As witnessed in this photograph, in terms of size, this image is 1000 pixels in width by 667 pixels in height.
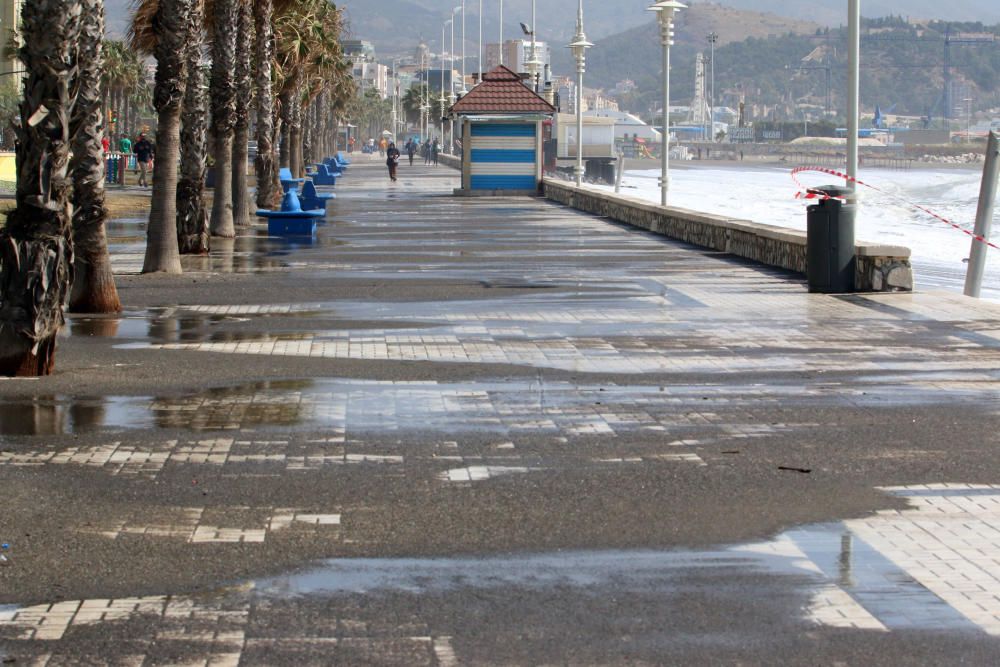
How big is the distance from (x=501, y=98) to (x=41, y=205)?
39.4 metres

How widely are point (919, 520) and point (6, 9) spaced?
88287 millimetres

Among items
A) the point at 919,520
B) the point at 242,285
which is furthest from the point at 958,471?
the point at 242,285

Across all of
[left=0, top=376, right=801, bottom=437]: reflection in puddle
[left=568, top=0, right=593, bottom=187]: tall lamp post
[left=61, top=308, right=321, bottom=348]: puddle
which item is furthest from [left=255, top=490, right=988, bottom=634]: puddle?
[left=568, top=0, right=593, bottom=187]: tall lamp post

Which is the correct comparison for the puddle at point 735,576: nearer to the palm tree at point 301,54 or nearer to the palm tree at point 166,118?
the palm tree at point 166,118

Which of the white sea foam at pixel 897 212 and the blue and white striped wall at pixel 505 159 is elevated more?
the blue and white striped wall at pixel 505 159

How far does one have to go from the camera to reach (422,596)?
5.77 meters

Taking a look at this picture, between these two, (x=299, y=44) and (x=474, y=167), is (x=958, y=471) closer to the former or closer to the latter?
(x=299, y=44)


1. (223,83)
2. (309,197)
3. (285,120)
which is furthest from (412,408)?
(285,120)

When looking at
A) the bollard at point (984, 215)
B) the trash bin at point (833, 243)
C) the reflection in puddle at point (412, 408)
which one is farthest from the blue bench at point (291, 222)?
the reflection in puddle at point (412, 408)

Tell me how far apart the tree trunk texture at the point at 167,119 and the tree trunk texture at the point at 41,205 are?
7044 millimetres

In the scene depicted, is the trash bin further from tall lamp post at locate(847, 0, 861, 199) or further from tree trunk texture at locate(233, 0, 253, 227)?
tree trunk texture at locate(233, 0, 253, 227)

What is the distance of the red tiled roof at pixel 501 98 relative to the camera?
4975cm

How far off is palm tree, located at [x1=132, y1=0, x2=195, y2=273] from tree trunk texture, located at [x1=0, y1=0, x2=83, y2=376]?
23.1 feet

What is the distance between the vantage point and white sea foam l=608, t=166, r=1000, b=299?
1332 inches
